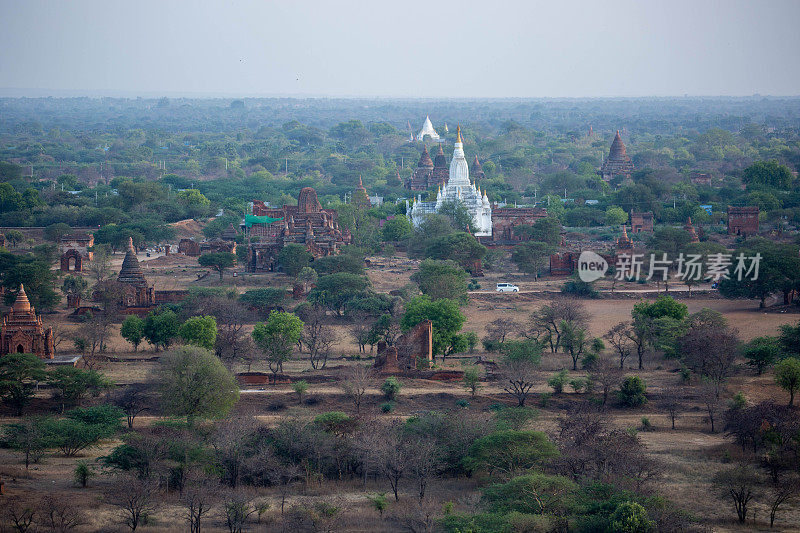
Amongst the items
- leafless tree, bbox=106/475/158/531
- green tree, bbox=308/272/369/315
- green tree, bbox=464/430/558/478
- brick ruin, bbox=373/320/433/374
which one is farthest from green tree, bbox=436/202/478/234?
leafless tree, bbox=106/475/158/531

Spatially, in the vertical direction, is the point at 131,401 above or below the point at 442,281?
below

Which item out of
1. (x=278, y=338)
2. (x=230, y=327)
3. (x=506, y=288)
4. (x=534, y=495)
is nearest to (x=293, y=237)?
(x=506, y=288)

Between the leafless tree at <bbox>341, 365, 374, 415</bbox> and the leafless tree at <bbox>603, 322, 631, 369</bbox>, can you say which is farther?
the leafless tree at <bbox>603, 322, 631, 369</bbox>

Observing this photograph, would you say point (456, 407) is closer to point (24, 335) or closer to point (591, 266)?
point (24, 335)

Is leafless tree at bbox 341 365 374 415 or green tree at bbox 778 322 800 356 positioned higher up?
green tree at bbox 778 322 800 356

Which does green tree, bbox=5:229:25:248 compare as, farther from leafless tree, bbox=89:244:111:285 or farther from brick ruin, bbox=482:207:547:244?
brick ruin, bbox=482:207:547:244
